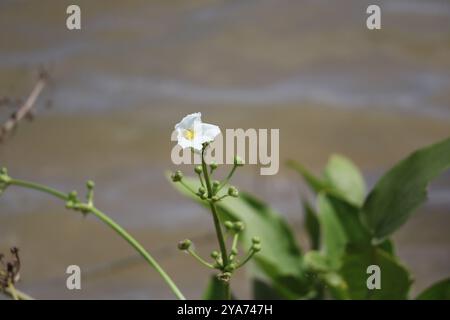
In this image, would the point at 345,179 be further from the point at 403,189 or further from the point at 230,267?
the point at 230,267

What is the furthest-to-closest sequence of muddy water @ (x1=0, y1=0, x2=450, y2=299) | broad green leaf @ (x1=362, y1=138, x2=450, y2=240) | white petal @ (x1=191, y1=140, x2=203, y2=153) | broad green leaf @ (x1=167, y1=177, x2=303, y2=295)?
muddy water @ (x1=0, y1=0, x2=450, y2=299) → broad green leaf @ (x1=167, y1=177, x2=303, y2=295) → broad green leaf @ (x1=362, y1=138, x2=450, y2=240) → white petal @ (x1=191, y1=140, x2=203, y2=153)

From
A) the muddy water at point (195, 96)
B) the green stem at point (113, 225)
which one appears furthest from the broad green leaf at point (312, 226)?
the muddy water at point (195, 96)

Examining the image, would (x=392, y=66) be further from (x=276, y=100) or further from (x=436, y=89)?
(x=276, y=100)

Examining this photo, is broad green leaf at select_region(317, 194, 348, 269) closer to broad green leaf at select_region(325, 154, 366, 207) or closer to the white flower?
broad green leaf at select_region(325, 154, 366, 207)

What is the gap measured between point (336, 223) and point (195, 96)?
0.70 meters

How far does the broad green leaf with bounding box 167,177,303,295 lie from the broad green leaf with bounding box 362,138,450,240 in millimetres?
86

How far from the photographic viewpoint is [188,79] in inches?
49.4

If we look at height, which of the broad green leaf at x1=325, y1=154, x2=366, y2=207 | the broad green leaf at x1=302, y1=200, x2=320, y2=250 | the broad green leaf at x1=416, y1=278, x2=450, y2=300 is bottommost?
the broad green leaf at x1=416, y1=278, x2=450, y2=300

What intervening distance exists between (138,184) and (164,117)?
0.12 m

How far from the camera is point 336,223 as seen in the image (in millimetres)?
561

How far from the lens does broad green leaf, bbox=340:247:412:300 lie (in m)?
0.48

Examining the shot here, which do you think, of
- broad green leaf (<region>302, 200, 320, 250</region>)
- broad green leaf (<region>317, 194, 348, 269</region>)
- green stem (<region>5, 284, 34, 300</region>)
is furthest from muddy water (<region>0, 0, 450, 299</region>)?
green stem (<region>5, 284, 34, 300</region>)

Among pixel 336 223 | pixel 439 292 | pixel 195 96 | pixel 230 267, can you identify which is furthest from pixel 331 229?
pixel 195 96

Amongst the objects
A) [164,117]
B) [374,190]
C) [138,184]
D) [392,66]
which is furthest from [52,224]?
[374,190]
